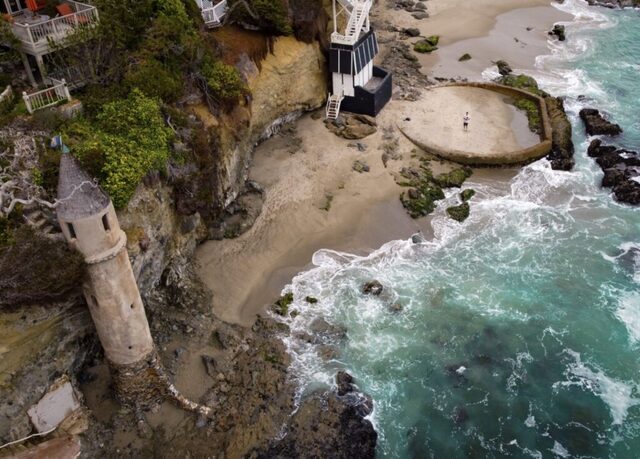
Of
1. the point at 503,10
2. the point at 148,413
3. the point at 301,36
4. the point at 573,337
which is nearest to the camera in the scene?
the point at 148,413

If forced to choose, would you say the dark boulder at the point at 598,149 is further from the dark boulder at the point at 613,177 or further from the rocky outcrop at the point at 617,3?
the rocky outcrop at the point at 617,3

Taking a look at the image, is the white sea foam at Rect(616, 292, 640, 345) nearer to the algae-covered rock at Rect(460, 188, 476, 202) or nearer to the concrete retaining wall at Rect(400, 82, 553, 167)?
the algae-covered rock at Rect(460, 188, 476, 202)

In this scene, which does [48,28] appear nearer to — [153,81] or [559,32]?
[153,81]

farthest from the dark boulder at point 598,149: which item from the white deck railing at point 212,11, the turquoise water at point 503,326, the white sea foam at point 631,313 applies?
the white deck railing at point 212,11

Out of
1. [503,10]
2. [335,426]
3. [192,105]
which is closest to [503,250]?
[335,426]

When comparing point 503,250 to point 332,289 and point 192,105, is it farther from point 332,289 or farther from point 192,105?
point 192,105

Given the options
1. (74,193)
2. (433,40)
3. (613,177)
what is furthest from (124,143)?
(433,40)

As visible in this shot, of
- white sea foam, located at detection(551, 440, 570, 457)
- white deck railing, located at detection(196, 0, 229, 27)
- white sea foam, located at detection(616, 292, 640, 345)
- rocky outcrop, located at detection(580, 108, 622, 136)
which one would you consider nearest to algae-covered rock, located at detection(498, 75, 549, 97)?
rocky outcrop, located at detection(580, 108, 622, 136)
